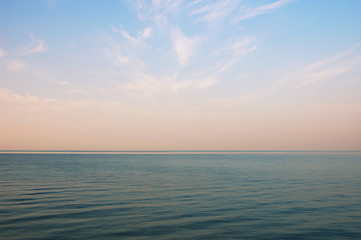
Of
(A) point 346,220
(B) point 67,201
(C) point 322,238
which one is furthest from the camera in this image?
(B) point 67,201

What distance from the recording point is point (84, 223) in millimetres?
17109

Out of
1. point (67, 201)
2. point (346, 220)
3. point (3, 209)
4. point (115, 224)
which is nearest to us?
point (115, 224)

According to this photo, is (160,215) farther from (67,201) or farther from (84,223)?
(67,201)

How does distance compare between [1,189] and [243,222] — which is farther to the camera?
[1,189]

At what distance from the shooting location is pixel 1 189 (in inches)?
1199

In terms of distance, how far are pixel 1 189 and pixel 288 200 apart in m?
32.8

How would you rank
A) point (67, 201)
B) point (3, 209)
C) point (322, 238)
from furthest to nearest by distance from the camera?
point (67, 201) → point (3, 209) → point (322, 238)

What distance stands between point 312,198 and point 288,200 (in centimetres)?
313

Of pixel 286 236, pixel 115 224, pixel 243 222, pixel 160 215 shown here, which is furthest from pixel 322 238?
pixel 115 224

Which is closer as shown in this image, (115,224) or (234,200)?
(115,224)

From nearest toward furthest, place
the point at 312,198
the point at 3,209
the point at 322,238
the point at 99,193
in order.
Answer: the point at 322,238
the point at 3,209
the point at 312,198
the point at 99,193

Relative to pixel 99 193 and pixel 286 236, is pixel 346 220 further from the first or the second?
pixel 99 193

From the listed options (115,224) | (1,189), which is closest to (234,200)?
(115,224)

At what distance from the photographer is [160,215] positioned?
19.3 metres
